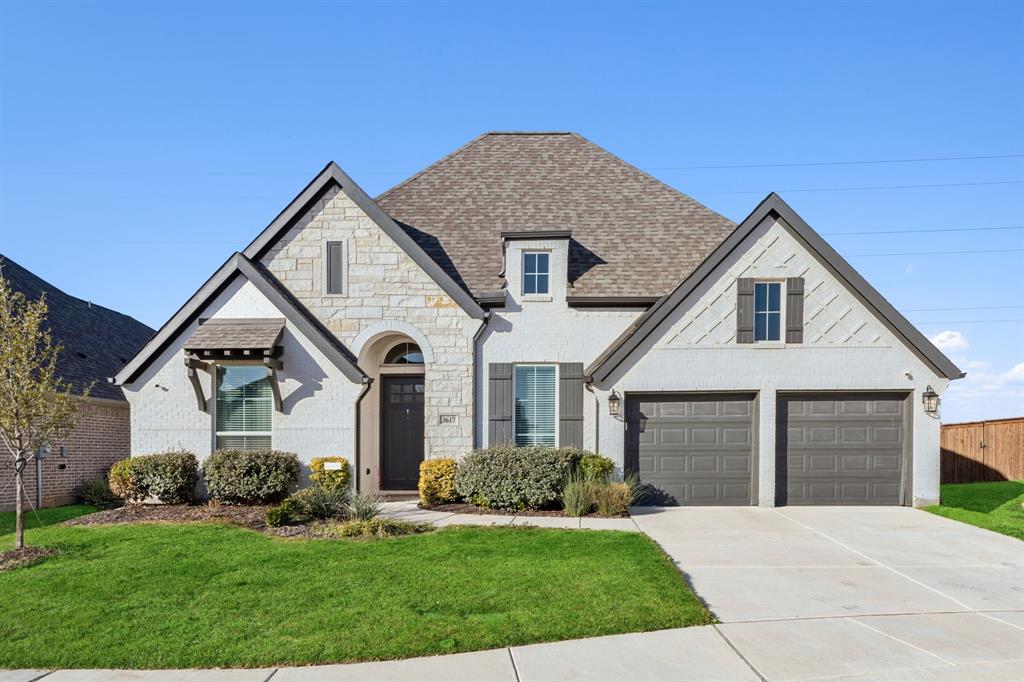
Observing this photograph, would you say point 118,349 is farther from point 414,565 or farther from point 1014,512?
point 1014,512

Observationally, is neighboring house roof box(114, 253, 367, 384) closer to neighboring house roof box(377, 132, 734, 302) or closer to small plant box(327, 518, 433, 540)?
neighboring house roof box(377, 132, 734, 302)

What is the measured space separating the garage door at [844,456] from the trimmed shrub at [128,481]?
44.1 feet

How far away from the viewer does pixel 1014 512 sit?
14.1 metres

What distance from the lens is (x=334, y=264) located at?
15.2 metres

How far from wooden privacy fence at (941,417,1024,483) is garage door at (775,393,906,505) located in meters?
9.47

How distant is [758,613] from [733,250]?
9049 mm

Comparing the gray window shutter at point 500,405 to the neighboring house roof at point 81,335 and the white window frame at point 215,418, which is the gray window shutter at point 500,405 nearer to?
the white window frame at point 215,418

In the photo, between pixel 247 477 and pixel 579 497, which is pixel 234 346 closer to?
pixel 247 477

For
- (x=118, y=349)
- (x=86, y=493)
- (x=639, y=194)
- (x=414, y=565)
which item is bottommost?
(x=86, y=493)

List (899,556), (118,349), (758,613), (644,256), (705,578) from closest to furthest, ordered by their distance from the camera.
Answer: (758,613) → (705,578) → (899,556) → (644,256) → (118,349)

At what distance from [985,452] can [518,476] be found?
17.2 meters

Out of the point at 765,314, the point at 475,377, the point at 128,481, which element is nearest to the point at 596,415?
the point at 475,377

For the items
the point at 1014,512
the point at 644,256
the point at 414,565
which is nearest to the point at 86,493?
the point at 414,565

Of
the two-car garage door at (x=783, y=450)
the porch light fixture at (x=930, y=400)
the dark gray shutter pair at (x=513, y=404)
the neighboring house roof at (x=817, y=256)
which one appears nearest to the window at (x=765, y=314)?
the neighboring house roof at (x=817, y=256)
